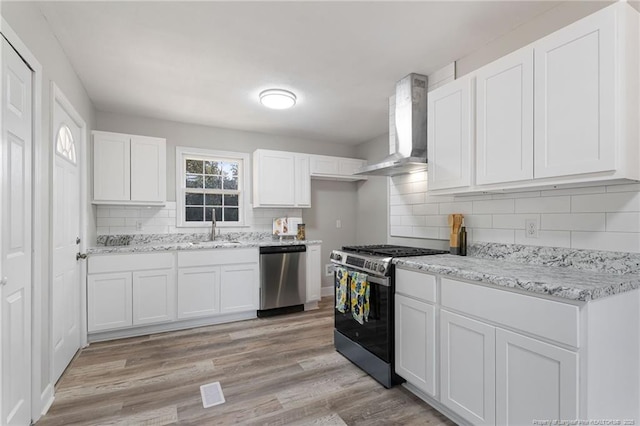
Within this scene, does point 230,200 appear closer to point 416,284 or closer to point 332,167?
point 332,167

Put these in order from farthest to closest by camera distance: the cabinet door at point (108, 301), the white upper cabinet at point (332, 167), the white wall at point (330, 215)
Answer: the white wall at point (330, 215), the white upper cabinet at point (332, 167), the cabinet door at point (108, 301)

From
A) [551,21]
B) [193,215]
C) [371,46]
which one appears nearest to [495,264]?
[551,21]

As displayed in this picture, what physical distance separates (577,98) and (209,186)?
3929mm

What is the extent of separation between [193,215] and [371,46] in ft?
9.99

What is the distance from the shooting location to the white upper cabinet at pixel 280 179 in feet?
13.8

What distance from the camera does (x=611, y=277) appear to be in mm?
1505

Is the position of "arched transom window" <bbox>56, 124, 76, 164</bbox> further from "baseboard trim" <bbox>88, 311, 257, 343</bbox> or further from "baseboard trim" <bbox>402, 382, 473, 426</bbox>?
"baseboard trim" <bbox>402, 382, 473, 426</bbox>

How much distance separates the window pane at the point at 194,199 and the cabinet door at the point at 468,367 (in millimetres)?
3412

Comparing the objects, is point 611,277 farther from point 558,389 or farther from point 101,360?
point 101,360

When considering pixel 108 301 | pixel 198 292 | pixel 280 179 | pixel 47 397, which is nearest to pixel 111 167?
pixel 108 301

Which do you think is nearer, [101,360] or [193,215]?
[101,360]

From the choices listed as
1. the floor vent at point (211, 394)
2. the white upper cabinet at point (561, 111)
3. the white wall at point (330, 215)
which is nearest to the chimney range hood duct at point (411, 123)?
the white upper cabinet at point (561, 111)

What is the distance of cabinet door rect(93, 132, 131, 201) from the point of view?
3311mm

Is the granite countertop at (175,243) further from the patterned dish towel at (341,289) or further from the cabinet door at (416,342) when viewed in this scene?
the cabinet door at (416,342)
